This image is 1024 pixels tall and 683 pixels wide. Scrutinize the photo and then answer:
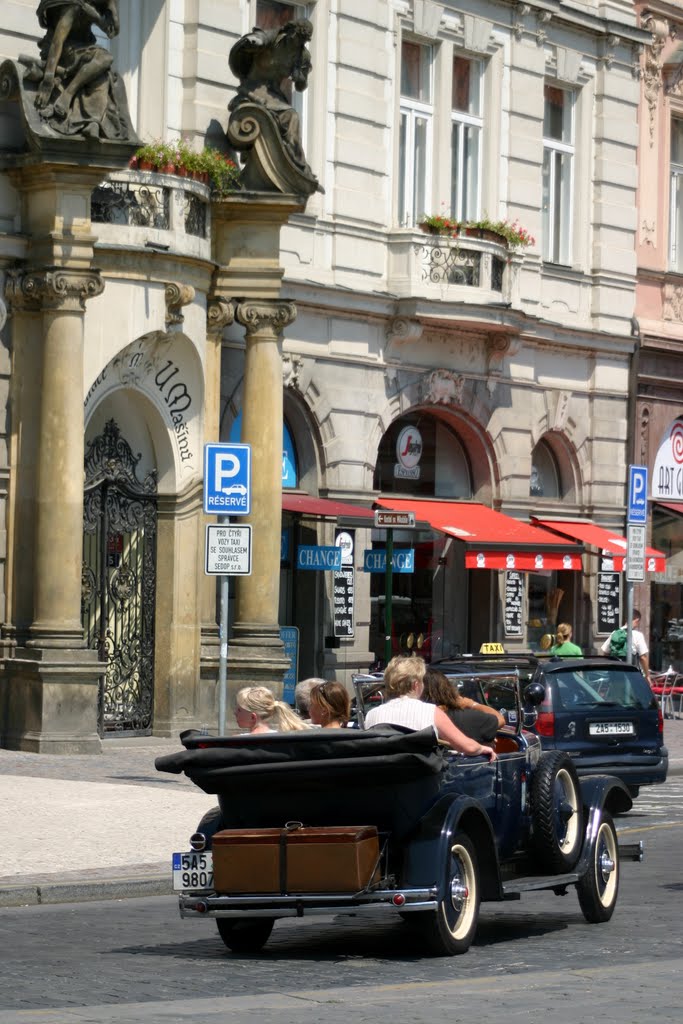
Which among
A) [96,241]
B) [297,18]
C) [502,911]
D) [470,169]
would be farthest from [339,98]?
[502,911]

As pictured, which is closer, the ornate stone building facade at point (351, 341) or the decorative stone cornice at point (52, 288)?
the decorative stone cornice at point (52, 288)

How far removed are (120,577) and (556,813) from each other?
13557mm

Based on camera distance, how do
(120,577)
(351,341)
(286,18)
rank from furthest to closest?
1. (351,341)
2. (286,18)
3. (120,577)

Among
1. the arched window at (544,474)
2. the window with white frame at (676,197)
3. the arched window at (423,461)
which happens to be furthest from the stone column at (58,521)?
the window with white frame at (676,197)

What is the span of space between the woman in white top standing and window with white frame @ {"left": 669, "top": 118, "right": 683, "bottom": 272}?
2500 centimetres

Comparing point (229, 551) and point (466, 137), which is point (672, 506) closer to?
point (466, 137)

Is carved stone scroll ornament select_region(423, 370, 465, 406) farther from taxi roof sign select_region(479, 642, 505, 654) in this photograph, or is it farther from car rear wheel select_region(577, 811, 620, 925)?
car rear wheel select_region(577, 811, 620, 925)

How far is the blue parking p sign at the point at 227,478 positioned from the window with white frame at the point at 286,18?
31.0 ft

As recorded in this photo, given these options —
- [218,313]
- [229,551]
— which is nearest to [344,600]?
[218,313]

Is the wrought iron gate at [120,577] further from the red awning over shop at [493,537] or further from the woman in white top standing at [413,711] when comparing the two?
the woman in white top standing at [413,711]

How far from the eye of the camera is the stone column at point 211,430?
25.5 meters

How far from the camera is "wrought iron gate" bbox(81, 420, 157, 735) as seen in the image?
24.6m

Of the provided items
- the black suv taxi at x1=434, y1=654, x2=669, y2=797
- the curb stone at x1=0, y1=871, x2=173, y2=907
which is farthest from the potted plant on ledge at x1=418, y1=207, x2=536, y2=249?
the curb stone at x1=0, y1=871, x2=173, y2=907

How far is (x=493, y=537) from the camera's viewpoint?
29750mm
